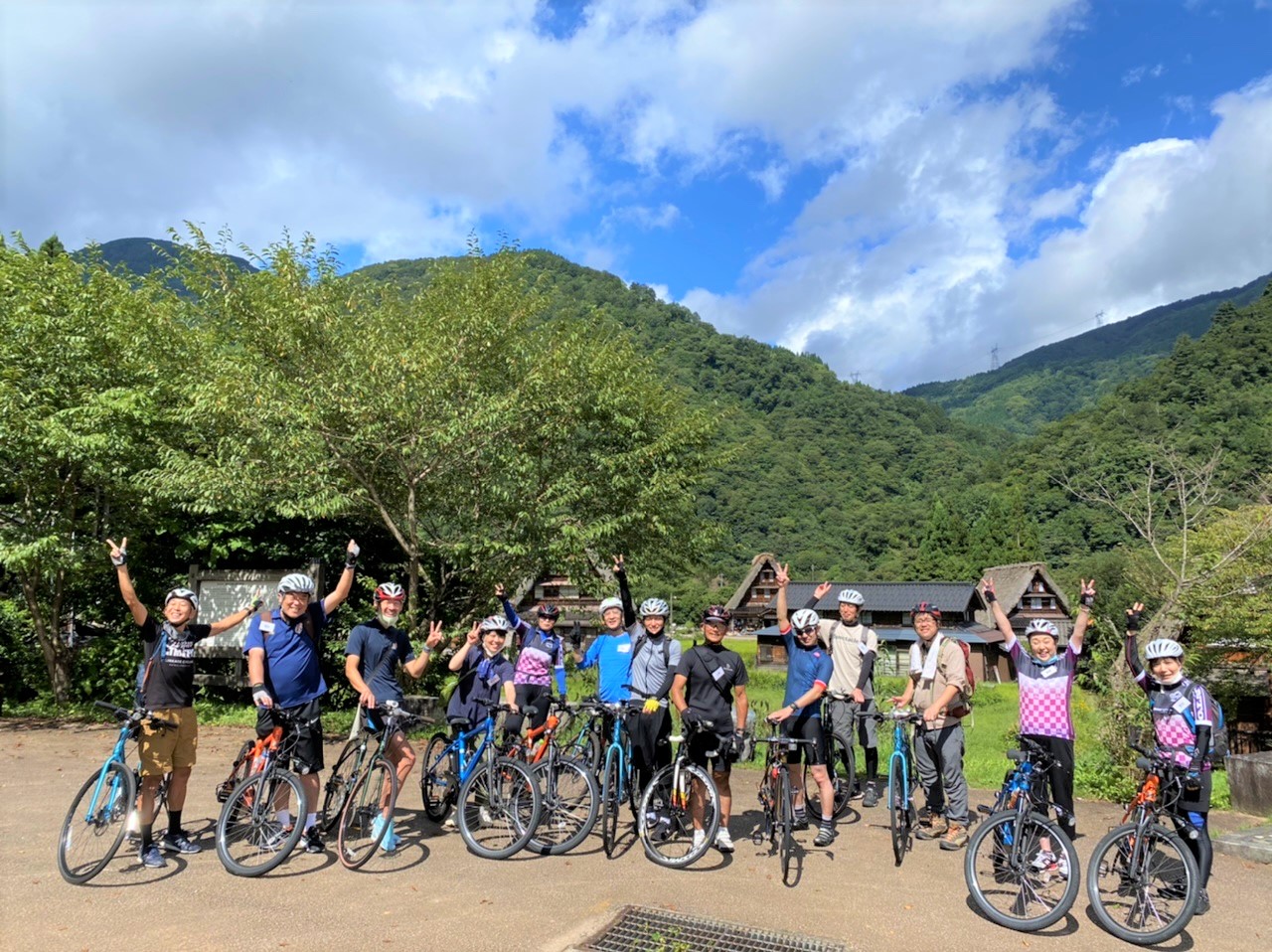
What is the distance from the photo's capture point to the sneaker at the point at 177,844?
5.46 meters

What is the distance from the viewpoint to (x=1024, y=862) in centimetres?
487

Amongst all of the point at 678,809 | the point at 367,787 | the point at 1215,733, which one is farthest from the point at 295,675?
the point at 1215,733

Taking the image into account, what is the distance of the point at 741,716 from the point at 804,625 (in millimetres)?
921

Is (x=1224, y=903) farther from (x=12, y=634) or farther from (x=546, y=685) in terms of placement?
(x=12, y=634)

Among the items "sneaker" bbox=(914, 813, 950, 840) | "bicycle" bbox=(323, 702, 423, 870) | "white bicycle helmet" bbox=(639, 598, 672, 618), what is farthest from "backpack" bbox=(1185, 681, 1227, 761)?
"bicycle" bbox=(323, 702, 423, 870)

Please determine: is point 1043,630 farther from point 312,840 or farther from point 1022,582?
point 1022,582

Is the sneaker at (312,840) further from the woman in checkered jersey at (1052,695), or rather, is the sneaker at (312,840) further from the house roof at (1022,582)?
the house roof at (1022,582)

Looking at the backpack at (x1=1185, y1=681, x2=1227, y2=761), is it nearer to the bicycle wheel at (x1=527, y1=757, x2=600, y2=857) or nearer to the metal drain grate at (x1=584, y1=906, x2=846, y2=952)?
the metal drain grate at (x1=584, y1=906, x2=846, y2=952)

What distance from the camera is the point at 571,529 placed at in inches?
463

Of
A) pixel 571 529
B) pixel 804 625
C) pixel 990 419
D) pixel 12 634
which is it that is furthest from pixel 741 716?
pixel 990 419

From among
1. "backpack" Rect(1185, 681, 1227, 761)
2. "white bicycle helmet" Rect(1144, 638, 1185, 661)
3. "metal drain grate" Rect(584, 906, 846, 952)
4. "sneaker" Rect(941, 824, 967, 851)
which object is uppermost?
"white bicycle helmet" Rect(1144, 638, 1185, 661)

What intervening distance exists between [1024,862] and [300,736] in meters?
4.61

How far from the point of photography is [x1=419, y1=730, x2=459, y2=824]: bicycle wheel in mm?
6562

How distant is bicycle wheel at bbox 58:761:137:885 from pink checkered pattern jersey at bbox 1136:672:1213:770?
648cm
